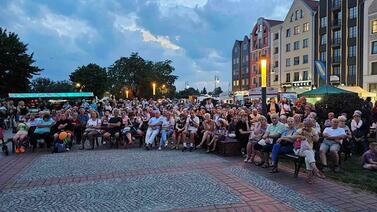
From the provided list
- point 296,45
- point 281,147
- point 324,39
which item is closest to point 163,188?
point 281,147

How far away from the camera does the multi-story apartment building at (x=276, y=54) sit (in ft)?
192

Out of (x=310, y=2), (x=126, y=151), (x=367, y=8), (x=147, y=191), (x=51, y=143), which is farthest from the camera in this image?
(x=310, y=2)

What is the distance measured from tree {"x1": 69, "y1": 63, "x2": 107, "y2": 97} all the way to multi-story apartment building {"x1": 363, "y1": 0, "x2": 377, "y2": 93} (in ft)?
180

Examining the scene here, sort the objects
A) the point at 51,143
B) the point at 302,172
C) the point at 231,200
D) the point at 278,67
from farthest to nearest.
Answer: the point at 278,67 < the point at 51,143 < the point at 302,172 < the point at 231,200

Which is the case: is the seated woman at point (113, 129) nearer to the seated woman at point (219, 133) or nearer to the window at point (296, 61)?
the seated woman at point (219, 133)

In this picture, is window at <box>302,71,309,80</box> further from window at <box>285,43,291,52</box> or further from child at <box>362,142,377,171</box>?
child at <box>362,142,377,171</box>

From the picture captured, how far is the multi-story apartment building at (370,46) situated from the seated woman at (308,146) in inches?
1543

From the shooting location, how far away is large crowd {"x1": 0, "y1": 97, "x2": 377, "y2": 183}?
293 inches

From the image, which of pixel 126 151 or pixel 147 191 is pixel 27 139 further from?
pixel 147 191

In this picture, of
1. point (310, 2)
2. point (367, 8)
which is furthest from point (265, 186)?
point (310, 2)

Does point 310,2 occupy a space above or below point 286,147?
above

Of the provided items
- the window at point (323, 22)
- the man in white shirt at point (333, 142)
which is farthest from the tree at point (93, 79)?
the man in white shirt at point (333, 142)

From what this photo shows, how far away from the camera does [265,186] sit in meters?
6.19

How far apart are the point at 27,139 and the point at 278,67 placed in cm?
5250
